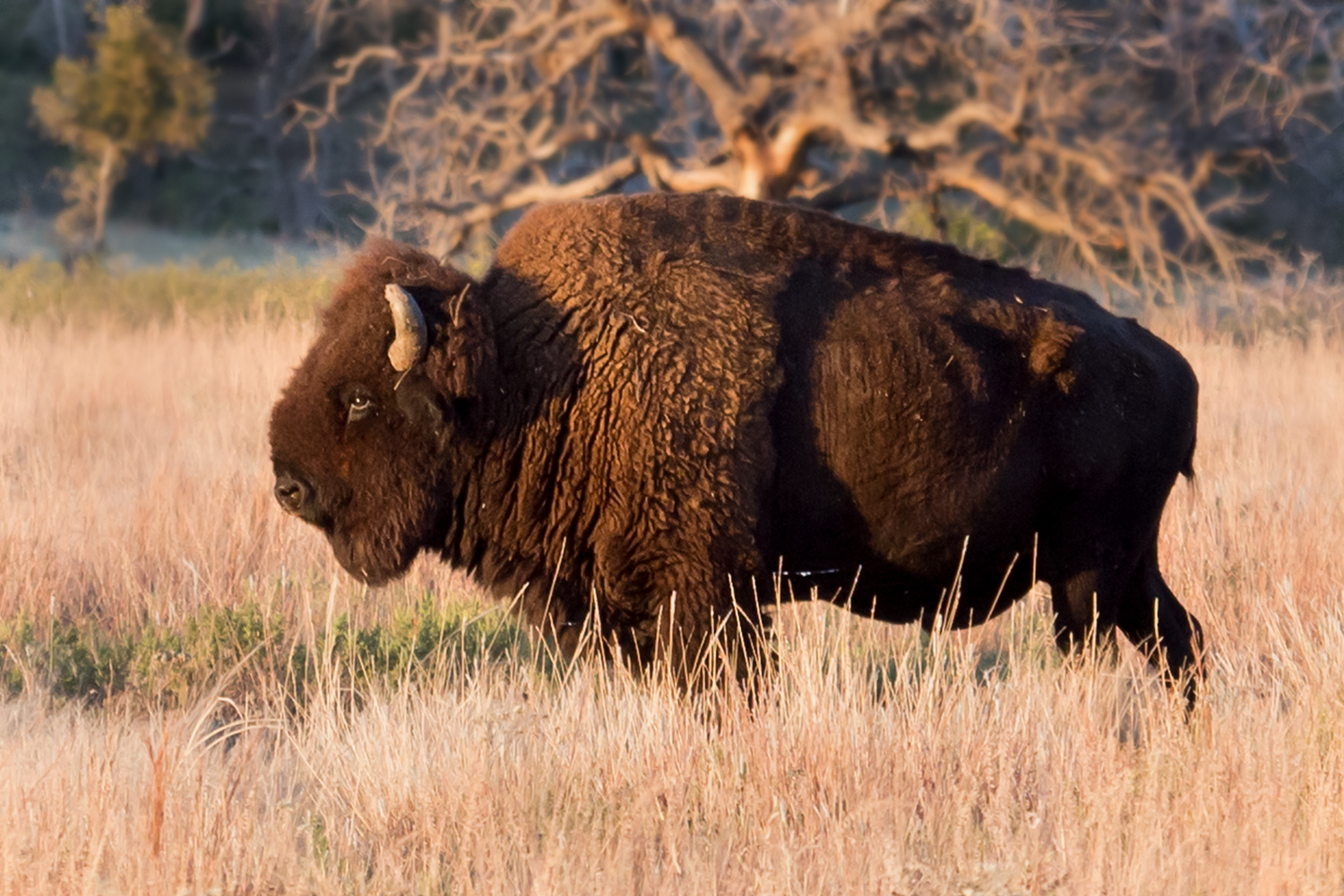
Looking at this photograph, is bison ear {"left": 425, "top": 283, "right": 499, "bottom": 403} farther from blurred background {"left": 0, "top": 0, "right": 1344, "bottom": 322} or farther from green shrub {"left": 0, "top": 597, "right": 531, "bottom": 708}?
blurred background {"left": 0, "top": 0, "right": 1344, "bottom": 322}

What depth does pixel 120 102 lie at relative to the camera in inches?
1523

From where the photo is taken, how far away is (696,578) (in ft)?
16.3

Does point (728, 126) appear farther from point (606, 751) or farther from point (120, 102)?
point (120, 102)

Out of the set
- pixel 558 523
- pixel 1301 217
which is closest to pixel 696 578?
pixel 558 523

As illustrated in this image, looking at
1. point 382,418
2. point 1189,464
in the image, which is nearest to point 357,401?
point 382,418

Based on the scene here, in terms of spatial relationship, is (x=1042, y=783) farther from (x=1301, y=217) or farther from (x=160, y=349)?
(x=1301, y=217)

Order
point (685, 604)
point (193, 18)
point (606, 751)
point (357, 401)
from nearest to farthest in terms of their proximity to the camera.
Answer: point (606, 751) → point (685, 604) → point (357, 401) → point (193, 18)

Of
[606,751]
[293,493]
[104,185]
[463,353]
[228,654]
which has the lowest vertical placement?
[104,185]

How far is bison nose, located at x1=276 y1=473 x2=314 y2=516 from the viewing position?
16.8 feet

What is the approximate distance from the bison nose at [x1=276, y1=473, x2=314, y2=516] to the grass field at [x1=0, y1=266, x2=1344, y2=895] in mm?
537


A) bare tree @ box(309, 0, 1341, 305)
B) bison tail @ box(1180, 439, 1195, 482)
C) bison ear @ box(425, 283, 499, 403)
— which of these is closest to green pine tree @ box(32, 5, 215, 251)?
bare tree @ box(309, 0, 1341, 305)

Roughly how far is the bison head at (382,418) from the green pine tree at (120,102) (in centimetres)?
3444

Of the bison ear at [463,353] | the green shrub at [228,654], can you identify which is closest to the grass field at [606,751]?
the green shrub at [228,654]

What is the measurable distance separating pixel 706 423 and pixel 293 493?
1.35 meters
